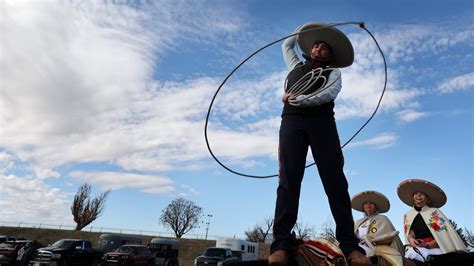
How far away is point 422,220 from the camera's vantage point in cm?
536

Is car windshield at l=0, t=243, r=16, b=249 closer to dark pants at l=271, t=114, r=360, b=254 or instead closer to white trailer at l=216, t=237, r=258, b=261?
white trailer at l=216, t=237, r=258, b=261

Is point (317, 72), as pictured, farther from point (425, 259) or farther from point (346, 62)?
point (425, 259)

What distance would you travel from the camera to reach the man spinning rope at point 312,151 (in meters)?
3.00

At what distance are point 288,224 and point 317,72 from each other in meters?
1.46

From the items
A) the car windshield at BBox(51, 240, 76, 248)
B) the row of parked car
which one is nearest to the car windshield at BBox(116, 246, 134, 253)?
the row of parked car

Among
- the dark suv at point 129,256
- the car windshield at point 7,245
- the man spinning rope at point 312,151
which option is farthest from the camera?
the dark suv at point 129,256

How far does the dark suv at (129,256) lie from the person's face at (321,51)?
20.7 meters

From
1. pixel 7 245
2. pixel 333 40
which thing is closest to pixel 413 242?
pixel 333 40

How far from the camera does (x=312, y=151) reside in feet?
10.9

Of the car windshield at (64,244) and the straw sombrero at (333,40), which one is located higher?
the straw sombrero at (333,40)

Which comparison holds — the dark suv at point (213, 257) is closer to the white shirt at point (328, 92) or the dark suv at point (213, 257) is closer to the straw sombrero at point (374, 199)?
the straw sombrero at point (374, 199)

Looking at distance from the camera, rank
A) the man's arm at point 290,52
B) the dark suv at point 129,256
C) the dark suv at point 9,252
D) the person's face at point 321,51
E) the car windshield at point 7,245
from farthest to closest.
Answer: the dark suv at point 129,256 → the car windshield at point 7,245 → the dark suv at point 9,252 → the man's arm at point 290,52 → the person's face at point 321,51

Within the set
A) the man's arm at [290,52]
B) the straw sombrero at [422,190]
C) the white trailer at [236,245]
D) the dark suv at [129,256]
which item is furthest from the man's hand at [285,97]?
the white trailer at [236,245]

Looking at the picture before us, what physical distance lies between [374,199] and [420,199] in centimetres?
65
